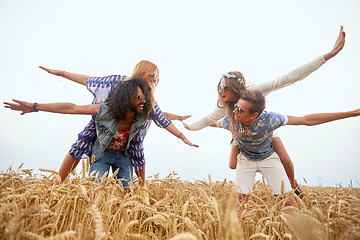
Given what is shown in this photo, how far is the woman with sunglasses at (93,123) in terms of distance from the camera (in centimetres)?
349

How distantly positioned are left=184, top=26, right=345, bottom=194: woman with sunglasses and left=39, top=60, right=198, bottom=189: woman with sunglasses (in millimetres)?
961

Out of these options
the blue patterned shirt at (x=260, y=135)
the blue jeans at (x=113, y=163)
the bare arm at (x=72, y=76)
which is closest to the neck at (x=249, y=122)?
the blue patterned shirt at (x=260, y=135)

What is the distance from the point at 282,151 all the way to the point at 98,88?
328 cm

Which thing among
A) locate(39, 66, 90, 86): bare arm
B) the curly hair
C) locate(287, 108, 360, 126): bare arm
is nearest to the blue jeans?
the curly hair

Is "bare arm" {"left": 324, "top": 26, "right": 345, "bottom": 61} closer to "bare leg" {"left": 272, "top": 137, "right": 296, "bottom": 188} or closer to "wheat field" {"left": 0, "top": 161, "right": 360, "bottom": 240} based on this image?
"bare leg" {"left": 272, "top": 137, "right": 296, "bottom": 188}

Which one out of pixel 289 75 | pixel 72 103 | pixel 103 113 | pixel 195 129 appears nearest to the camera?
pixel 72 103

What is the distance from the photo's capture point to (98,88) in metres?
3.60

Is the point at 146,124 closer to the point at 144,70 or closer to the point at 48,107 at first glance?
the point at 144,70

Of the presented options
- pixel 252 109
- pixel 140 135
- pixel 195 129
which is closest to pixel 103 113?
pixel 140 135

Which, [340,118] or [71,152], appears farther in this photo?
[71,152]

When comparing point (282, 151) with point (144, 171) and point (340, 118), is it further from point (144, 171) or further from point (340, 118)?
point (144, 171)

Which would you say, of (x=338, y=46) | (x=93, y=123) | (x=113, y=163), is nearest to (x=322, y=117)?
(x=338, y=46)

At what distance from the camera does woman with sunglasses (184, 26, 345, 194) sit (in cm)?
346

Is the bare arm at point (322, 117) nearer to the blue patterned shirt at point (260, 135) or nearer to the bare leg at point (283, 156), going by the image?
the blue patterned shirt at point (260, 135)
